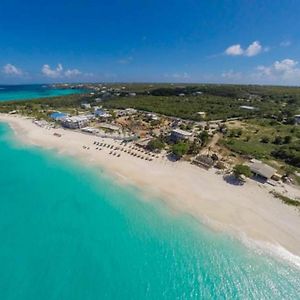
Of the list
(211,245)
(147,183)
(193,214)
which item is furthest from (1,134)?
(211,245)

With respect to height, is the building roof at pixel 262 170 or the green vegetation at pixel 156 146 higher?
the building roof at pixel 262 170

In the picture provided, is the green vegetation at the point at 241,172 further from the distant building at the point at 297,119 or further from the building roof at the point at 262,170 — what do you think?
the distant building at the point at 297,119

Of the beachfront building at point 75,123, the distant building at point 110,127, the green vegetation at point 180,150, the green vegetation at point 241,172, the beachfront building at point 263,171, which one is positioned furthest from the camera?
the beachfront building at point 75,123

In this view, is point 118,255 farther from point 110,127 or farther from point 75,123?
point 75,123

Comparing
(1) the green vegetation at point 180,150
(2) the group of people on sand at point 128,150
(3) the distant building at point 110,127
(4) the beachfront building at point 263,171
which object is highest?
(4) the beachfront building at point 263,171

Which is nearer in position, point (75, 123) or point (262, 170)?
point (262, 170)

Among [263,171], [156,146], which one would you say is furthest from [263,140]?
[156,146]

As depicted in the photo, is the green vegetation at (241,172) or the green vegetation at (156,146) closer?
the green vegetation at (241,172)

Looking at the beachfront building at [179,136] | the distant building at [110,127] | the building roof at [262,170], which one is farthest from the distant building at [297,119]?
the distant building at [110,127]

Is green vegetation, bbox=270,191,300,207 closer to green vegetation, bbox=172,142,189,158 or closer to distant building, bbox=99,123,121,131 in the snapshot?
green vegetation, bbox=172,142,189,158
